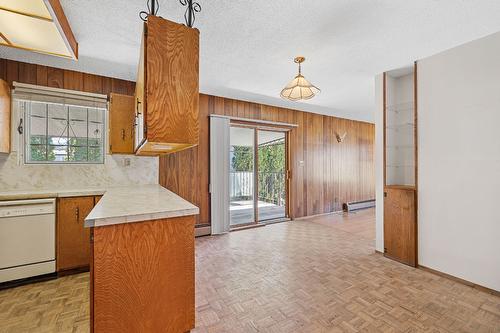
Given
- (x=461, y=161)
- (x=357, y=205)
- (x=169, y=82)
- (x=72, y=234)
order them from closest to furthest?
1. (x=169, y=82)
2. (x=461, y=161)
3. (x=72, y=234)
4. (x=357, y=205)

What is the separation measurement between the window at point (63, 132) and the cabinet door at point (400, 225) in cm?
416

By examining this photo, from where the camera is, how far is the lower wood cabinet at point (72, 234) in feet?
8.34

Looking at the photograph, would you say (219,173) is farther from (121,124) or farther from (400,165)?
(400,165)

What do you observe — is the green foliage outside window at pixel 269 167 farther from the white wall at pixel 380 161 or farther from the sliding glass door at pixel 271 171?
the white wall at pixel 380 161

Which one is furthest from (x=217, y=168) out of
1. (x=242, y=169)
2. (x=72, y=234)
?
(x=72, y=234)

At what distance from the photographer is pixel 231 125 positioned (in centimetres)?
458

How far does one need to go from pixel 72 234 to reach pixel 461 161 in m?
4.47

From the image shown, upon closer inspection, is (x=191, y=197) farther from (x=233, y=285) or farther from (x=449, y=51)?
(x=449, y=51)

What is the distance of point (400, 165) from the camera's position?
329cm

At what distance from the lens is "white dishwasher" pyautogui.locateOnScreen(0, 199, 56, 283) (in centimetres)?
231

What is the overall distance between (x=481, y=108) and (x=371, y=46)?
1.30 m

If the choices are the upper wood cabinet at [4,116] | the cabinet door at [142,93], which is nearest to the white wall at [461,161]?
the cabinet door at [142,93]

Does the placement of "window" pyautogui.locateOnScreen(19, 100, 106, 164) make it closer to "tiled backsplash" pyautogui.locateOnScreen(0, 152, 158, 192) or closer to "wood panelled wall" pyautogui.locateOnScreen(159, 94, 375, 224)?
"tiled backsplash" pyautogui.locateOnScreen(0, 152, 158, 192)

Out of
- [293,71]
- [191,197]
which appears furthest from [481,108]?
[191,197]
